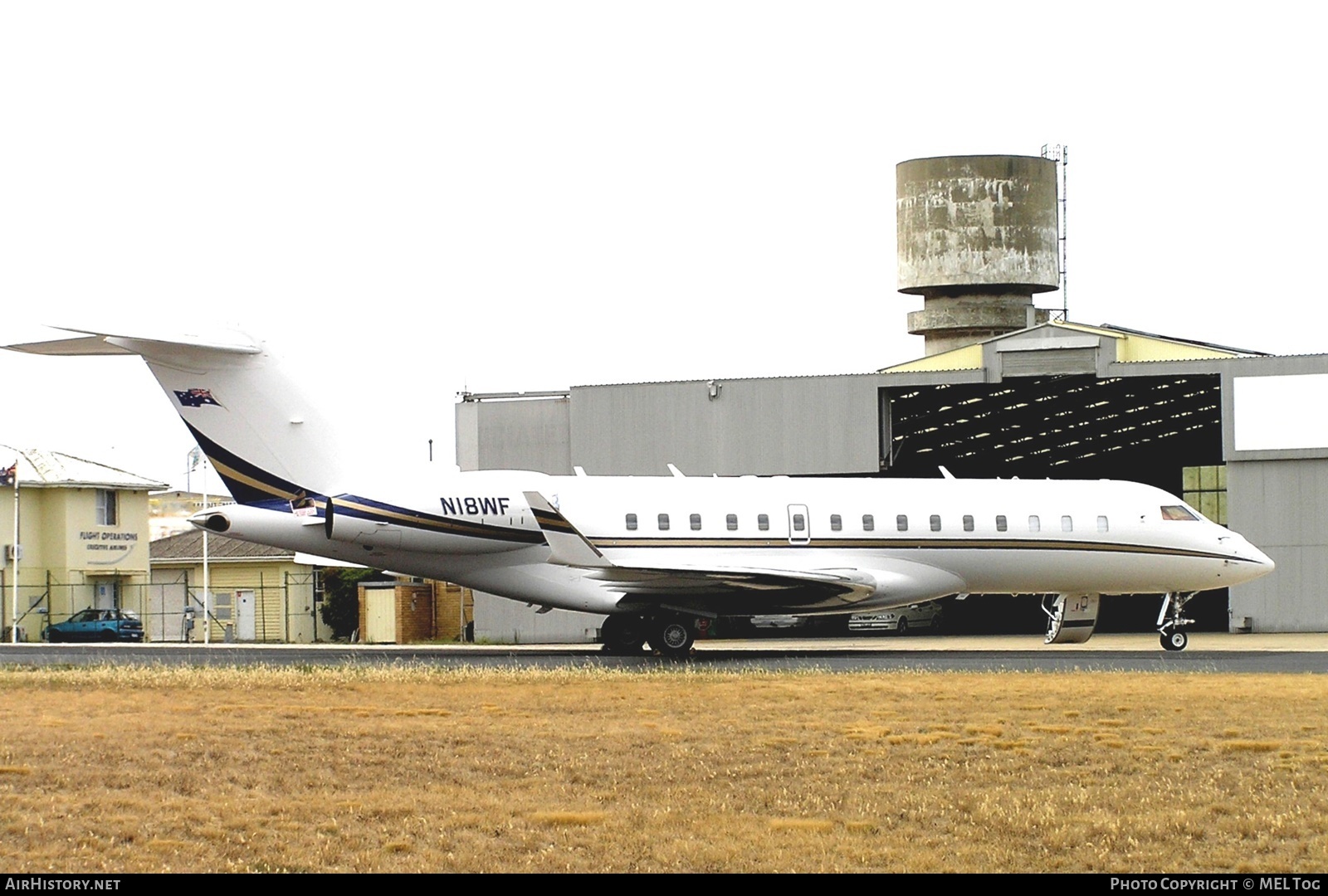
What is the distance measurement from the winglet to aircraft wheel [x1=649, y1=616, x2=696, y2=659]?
9.46ft

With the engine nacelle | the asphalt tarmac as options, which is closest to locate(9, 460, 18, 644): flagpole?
the asphalt tarmac

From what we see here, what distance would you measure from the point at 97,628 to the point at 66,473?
7.60 metres

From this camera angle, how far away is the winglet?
23.5 m

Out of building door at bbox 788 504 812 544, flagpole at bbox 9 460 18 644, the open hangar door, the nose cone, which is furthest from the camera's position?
flagpole at bbox 9 460 18 644

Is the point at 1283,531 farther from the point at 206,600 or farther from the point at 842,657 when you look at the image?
the point at 206,600

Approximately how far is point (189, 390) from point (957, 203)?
37211 millimetres

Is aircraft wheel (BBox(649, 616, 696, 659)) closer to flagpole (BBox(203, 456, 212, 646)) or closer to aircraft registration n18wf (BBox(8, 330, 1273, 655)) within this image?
aircraft registration n18wf (BBox(8, 330, 1273, 655))

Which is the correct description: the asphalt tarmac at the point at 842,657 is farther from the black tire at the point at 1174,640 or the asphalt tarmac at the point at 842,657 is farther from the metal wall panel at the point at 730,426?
the metal wall panel at the point at 730,426

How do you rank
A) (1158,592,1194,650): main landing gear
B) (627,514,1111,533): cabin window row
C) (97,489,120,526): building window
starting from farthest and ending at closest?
(97,489,120,526): building window
(1158,592,1194,650): main landing gear
(627,514,1111,533): cabin window row

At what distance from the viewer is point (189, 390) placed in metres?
26.1

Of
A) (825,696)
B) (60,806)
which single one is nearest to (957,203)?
(825,696)

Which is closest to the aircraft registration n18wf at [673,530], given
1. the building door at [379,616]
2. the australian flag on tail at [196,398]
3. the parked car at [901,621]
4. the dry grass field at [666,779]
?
the australian flag on tail at [196,398]

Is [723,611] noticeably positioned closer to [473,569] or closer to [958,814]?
[473,569]

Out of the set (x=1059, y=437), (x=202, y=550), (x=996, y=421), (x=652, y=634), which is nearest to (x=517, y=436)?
(x=652, y=634)
